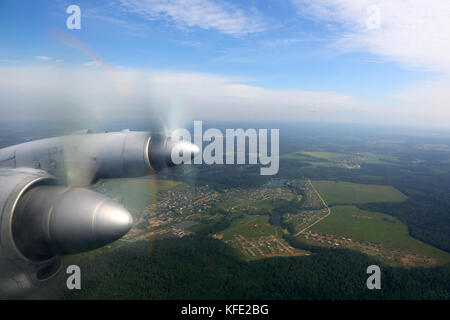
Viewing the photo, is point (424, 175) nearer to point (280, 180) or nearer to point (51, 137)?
point (280, 180)

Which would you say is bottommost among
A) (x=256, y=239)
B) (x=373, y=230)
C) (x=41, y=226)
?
(x=373, y=230)

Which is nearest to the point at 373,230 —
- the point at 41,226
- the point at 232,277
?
the point at 232,277

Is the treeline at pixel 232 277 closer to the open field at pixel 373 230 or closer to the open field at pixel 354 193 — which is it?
the open field at pixel 373 230

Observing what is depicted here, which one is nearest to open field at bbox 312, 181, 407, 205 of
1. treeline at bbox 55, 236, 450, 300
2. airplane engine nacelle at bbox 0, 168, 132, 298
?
treeline at bbox 55, 236, 450, 300

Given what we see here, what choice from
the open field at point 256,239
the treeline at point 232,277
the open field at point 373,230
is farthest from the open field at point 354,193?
the treeline at point 232,277

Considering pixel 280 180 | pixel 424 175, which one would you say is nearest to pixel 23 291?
pixel 280 180

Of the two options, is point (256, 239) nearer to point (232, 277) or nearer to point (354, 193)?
point (232, 277)
